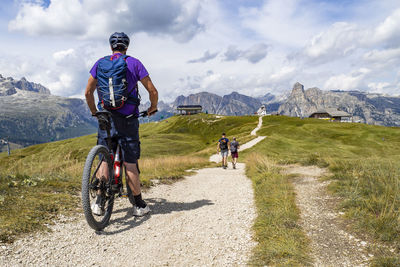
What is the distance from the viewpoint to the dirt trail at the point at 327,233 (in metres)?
3.60

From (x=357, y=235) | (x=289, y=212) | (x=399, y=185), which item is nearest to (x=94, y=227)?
(x=289, y=212)

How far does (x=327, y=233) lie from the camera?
448cm

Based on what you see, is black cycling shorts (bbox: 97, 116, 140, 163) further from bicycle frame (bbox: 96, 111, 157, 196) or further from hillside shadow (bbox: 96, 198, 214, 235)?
hillside shadow (bbox: 96, 198, 214, 235)

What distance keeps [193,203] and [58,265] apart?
13.7ft

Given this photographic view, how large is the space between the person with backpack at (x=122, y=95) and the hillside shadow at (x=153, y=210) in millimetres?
240

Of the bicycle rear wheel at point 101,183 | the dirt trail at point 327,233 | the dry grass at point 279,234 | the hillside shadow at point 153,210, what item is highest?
the bicycle rear wheel at point 101,183

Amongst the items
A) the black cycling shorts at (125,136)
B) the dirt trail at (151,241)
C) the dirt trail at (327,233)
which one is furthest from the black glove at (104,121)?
the dirt trail at (327,233)

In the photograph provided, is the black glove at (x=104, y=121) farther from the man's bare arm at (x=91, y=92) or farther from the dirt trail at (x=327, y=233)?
the dirt trail at (x=327, y=233)

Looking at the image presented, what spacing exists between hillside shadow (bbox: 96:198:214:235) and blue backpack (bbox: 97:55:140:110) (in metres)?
2.56

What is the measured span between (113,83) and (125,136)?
1211mm

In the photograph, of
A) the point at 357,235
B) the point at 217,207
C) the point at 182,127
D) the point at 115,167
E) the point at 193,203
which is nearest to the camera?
the point at 357,235

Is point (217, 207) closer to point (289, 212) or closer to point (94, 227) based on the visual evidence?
point (289, 212)

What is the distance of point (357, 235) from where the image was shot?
429cm

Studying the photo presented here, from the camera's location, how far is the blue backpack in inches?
203
